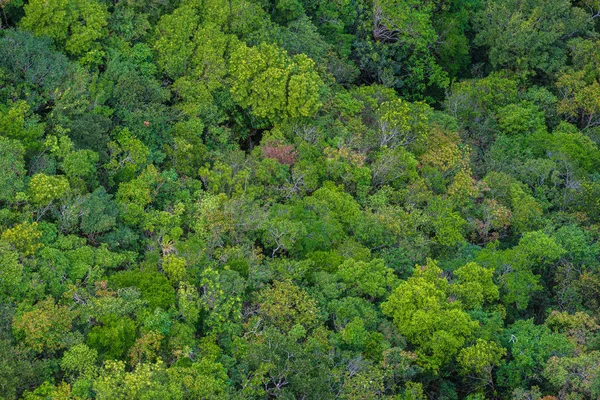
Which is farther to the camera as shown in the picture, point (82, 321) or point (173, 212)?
point (173, 212)

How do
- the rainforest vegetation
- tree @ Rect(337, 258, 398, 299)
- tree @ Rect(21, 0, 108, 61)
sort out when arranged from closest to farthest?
the rainforest vegetation → tree @ Rect(337, 258, 398, 299) → tree @ Rect(21, 0, 108, 61)

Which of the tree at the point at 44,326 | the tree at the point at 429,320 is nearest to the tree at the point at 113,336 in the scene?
the tree at the point at 44,326

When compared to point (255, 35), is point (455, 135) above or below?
below

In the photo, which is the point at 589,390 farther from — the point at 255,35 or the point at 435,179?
the point at 255,35

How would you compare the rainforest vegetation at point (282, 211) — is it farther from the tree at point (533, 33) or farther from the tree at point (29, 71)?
the tree at point (533, 33)

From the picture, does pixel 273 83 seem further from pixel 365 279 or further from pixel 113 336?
pixel 113 336

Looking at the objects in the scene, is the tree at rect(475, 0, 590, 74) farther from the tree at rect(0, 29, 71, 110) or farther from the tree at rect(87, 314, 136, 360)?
the tree at rect(87, 314, 136, 360)

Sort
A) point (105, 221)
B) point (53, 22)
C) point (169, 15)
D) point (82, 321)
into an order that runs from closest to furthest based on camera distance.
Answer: point (82, 321) → point (105, 221) → point (53, 22) → point (169, 15)

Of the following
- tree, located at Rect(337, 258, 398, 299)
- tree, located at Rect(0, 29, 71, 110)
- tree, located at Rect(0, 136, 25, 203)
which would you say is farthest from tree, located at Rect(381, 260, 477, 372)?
tree, located at Rect(0, 29, 71, 110)

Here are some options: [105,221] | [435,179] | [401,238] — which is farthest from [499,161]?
[105,221]
